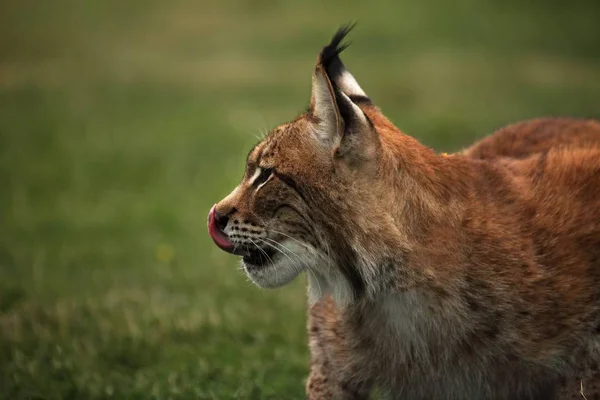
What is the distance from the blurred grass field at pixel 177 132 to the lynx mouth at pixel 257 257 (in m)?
1.08

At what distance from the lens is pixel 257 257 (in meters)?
5.25

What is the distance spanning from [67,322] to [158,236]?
4.03m

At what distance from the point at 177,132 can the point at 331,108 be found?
12662mm

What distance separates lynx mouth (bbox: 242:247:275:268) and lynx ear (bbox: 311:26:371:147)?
0.64 metres

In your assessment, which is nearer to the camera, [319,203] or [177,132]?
[319,203]

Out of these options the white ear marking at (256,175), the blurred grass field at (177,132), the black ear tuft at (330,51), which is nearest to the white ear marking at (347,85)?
the black ear tuft at (330,51)

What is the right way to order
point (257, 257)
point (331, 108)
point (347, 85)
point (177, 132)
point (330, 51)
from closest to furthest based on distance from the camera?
point (331, 108)
point (330, 51)
point (257, 257)
point (347, 85)
point (177, 132)

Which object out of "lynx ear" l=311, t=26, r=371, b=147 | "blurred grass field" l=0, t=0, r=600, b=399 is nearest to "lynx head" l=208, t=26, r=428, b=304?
"lynx ear" l=311, t=26, r=371, b=147

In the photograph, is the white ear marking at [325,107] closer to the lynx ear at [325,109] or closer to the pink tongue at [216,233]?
the lynx ear at [325,109]

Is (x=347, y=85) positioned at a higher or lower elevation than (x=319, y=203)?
higher

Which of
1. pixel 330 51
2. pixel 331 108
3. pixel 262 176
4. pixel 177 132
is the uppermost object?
pixel 177 132

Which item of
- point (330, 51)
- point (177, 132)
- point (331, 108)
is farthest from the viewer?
point (177, 132)

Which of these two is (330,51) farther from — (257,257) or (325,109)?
(257,257)

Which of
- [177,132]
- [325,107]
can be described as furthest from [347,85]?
[177,132]
